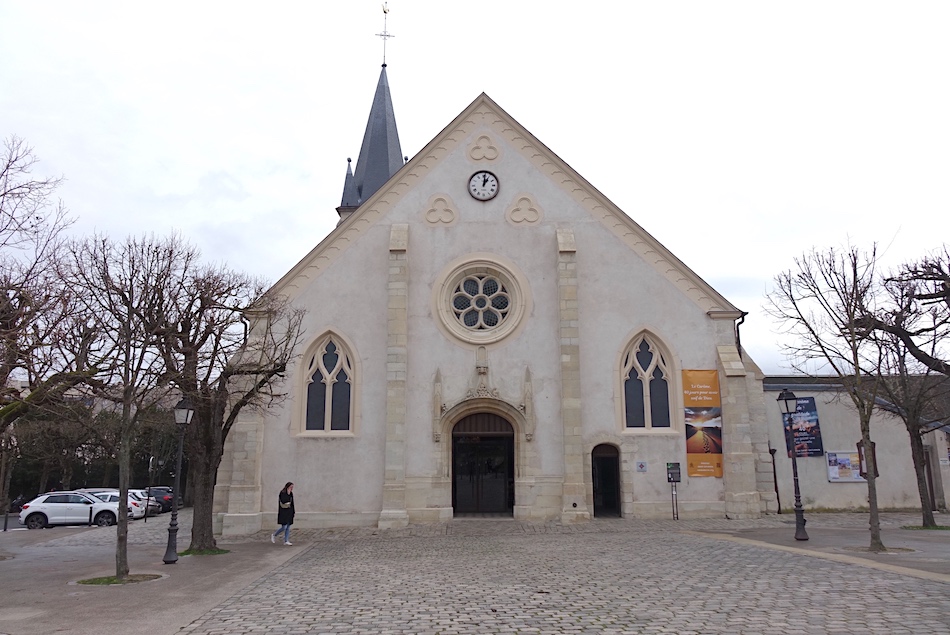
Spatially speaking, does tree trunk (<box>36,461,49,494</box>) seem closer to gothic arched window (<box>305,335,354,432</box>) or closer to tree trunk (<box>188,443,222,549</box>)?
gothic arched window (<box>305,335,354,432</box>)

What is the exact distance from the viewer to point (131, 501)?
111ft

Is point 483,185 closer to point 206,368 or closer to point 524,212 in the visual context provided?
point 524,212

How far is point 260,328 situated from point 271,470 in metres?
4.78

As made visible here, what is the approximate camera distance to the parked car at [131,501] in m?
32.5

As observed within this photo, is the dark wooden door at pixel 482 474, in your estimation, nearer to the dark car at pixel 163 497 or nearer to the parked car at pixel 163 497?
the dark car at pixel 163 497

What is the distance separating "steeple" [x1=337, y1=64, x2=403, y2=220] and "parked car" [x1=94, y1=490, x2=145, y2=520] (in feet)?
60.8

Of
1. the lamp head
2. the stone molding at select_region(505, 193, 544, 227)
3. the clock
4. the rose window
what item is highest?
the clock

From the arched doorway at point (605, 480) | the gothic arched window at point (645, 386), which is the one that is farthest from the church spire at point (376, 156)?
the arched doorway at point (605, 480)

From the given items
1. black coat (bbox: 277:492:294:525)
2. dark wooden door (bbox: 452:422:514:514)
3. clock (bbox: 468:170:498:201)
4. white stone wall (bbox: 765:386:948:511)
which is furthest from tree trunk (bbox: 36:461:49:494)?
white stone wall (bbox: 765:386:948:511)

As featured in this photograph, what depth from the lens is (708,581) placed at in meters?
11.6

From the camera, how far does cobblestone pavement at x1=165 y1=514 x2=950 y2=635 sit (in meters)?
8.71

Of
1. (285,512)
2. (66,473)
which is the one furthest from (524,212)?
(66,473)

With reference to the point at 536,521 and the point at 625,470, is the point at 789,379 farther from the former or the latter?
the point at 536,521

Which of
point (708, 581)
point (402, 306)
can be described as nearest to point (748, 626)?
point (708, 581)
